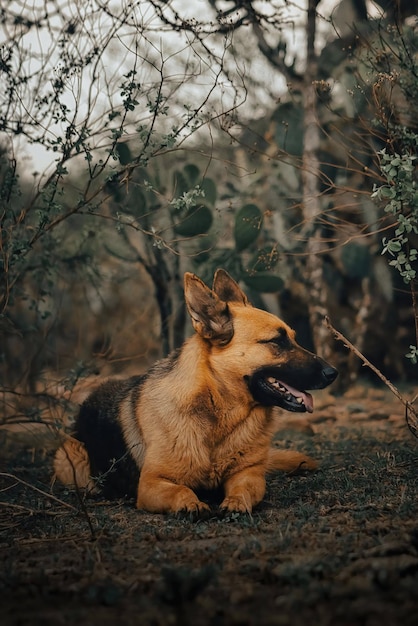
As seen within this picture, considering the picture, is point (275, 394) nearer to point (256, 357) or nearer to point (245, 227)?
point (256, 357)

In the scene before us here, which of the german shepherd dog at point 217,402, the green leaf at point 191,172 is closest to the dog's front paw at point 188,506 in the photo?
the german shepherd dog at point 217,402

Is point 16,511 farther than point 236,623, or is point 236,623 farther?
point 16,511

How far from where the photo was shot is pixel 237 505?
4094mm

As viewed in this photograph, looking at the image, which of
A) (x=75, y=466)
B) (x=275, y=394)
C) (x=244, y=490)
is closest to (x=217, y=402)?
(x=275, y=394)

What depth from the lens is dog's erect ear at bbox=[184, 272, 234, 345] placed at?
4.58 metres

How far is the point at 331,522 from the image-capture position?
3730 millimetres

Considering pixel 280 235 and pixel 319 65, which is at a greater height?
pixel 319 65

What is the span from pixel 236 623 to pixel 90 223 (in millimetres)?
5833

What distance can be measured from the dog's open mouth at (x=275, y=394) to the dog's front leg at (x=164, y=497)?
76 cm

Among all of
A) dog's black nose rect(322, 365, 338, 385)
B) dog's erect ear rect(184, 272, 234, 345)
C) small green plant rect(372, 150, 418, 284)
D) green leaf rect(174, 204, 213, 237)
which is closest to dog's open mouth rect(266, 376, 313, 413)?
dog's black nose rect(322, 365, 338, 385)

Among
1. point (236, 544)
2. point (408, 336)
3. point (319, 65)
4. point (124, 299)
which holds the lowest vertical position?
point (236, 544)

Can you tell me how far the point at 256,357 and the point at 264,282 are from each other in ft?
13.4

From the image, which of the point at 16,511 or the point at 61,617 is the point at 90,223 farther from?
the point at 61,617

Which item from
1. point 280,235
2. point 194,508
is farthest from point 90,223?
point 194,508
